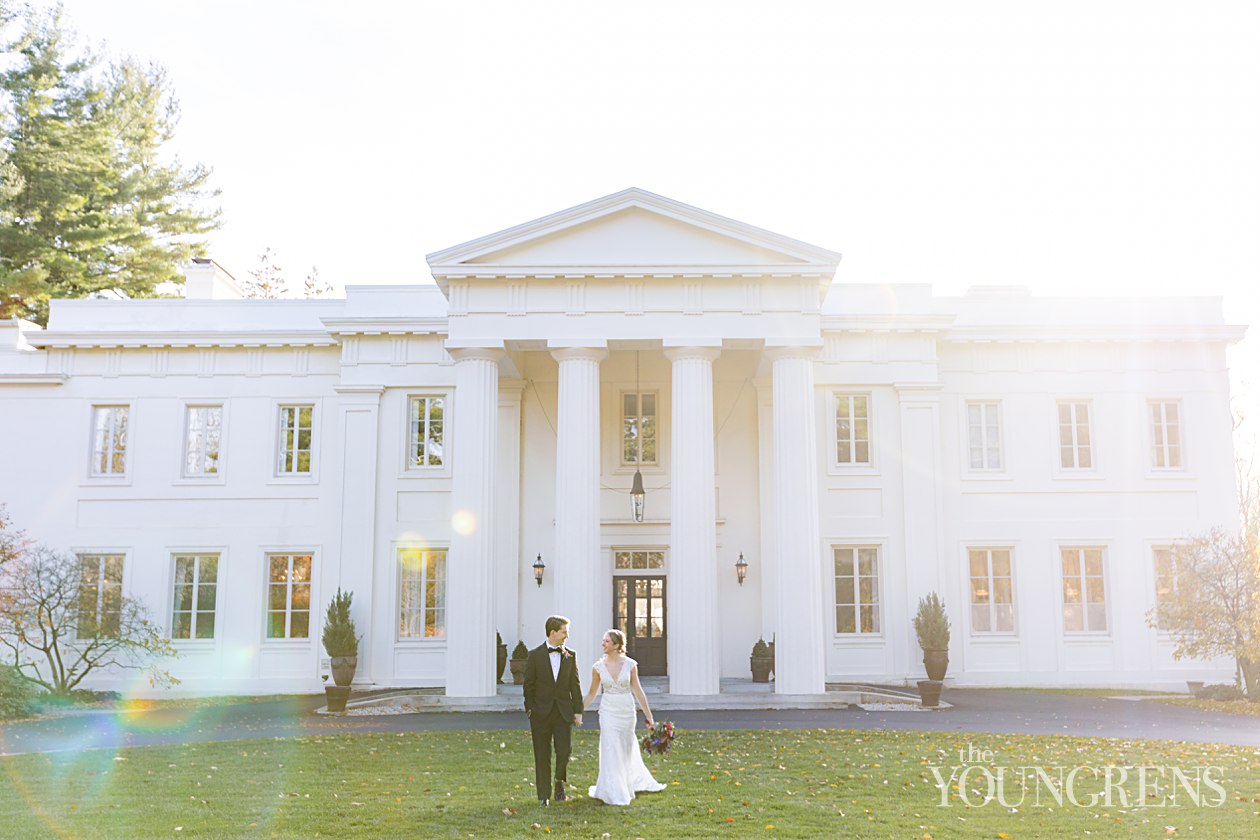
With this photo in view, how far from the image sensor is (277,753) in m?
14.2

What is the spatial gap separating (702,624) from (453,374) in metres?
8.96

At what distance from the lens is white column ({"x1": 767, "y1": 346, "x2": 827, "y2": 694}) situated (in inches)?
806

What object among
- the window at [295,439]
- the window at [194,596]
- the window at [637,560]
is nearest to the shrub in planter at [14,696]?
the window at [194,596]

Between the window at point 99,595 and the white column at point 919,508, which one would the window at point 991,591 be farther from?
the window at point 99,595

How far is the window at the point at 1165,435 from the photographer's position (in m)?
25.9

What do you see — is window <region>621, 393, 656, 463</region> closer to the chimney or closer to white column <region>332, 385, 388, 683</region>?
white column <region>332, 385, 388, 683</region>

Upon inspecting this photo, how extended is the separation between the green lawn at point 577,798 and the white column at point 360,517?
894 centimetres

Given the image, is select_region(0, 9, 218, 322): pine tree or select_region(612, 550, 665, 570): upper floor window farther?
select_region(0, 9, 218, 322): pine tree

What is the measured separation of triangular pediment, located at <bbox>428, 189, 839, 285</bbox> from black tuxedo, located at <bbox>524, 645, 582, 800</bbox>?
1229 centimetres

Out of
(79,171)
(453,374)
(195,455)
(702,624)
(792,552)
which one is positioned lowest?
(702,624)

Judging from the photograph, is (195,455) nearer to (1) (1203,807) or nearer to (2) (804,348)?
(2) (804,348)

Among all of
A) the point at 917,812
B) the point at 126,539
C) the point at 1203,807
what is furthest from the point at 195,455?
the point at 1203,807

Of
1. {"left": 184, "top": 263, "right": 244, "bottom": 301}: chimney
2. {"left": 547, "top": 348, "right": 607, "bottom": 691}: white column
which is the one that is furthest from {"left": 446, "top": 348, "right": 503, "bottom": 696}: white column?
{"left": 184, "top": 263, "right": 244, "bottom": 301}: chimney

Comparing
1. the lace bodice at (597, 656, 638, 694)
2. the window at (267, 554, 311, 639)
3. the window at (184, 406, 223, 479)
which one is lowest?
the lace bodice at (597, 656, 638, 694)
